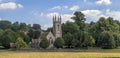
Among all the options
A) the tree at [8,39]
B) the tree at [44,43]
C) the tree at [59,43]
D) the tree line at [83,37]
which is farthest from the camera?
the tree at [44,43]

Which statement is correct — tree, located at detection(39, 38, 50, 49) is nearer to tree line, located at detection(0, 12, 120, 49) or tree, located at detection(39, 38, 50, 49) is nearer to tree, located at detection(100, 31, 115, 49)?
tree line, located at detection(0, 12, 120, 49)

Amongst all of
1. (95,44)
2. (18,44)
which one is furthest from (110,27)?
(18,44)

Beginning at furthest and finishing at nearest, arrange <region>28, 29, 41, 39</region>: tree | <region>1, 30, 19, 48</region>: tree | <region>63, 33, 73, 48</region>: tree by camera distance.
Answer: <region>28, 29, 41, 39</region>: tree, <region>63, 33, 73, 48</region>: tree, <region>1, 30, 19, 48</region>: tree

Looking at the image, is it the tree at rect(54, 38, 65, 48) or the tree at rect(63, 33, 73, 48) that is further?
the tree at rect(63, 33, 73, 48)

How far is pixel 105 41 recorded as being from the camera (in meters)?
115

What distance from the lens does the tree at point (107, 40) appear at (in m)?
112

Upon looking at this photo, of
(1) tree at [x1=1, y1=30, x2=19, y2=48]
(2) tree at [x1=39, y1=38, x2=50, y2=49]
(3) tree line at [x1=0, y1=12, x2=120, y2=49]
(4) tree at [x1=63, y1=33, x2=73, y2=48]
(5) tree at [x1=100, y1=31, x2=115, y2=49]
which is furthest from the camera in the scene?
(2) tree at [x1=39, y1=38, x2=50, y2=49]

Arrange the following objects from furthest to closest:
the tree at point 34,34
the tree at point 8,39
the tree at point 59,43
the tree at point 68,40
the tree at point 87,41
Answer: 1. the tree at point 34,34
2. the tree at point 68,40
3. the tree at point 8,39
4. the tree at point 59,43
5. the tree at point 87,41

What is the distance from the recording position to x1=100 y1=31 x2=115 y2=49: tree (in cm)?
11206

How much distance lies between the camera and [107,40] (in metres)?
115

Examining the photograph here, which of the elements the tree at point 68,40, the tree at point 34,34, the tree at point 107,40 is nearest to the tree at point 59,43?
the tree at point 68,40

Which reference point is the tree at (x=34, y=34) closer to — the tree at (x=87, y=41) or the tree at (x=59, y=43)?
the tree at (x=59, y=43)

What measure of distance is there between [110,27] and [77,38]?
15.5 metres

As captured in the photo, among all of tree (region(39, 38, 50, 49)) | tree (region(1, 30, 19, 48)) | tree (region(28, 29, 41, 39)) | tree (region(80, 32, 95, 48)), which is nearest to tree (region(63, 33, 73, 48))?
tree (region(39, 38, 50, 49))
